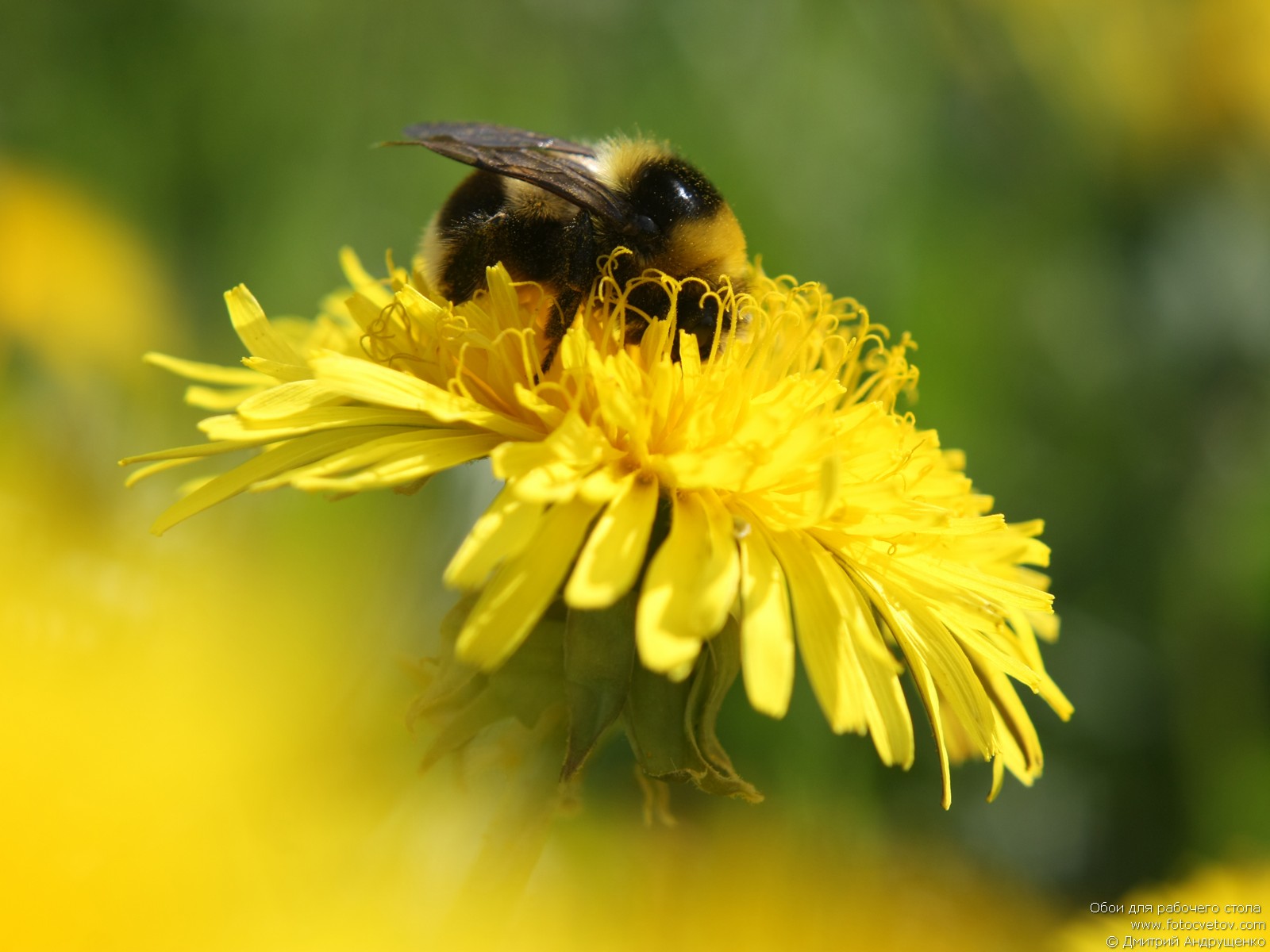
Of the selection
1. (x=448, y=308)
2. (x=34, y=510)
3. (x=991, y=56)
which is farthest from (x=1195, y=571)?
(x=34, y=510)

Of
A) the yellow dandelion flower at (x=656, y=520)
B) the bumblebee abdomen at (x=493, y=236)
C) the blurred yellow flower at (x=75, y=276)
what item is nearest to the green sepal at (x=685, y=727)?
the yellow dandelion flower at (x=656, y=520)

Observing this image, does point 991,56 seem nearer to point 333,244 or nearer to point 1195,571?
point 1195,571

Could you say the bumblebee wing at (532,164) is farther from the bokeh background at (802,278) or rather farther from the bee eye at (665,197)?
the bokeh background at (802,278)

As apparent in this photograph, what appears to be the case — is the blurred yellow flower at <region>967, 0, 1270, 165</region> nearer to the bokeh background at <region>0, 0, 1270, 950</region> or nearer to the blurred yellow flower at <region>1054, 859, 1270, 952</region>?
the bokeh background at <region>0, 0, 1270, 950</region>

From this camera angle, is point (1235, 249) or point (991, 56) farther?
point (991, 56)

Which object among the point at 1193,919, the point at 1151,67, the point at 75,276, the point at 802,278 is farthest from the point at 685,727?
the point at 1151,67
